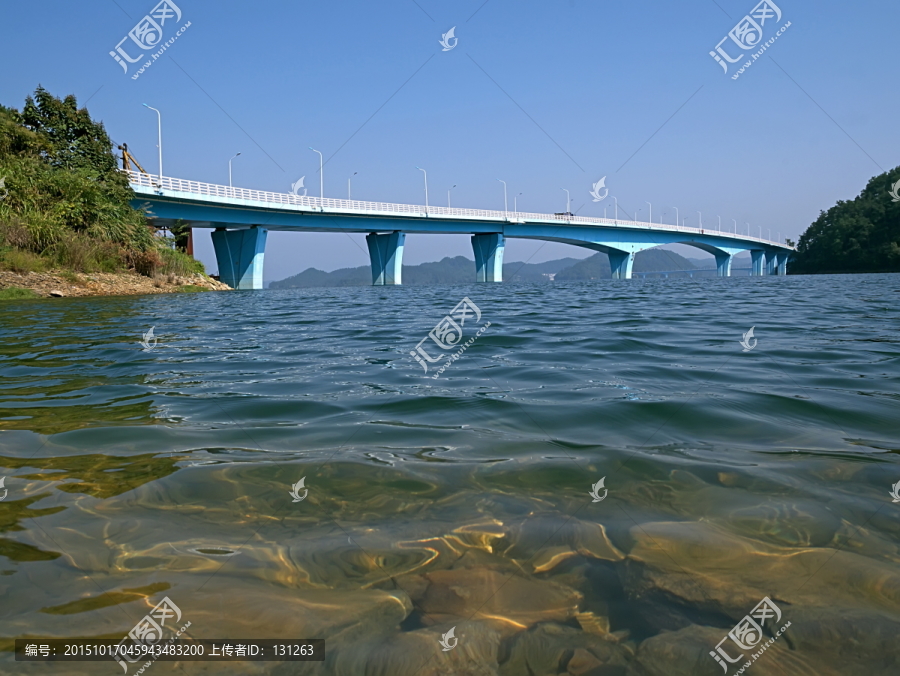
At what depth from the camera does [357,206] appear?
49844 millimetres

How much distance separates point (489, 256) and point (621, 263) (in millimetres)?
21308

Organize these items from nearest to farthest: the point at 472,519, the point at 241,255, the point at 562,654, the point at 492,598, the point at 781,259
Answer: the point at 562,654 → the point at 492,598 → the point at 472,519 → the point at 241,255 → the point at 781,259

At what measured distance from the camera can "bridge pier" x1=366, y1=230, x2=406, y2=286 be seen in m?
56.8

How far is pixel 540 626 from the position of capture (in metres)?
1.74

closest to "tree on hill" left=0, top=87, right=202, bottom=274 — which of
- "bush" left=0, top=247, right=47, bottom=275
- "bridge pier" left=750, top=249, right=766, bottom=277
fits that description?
"bush" left=0, top=247, right=47, bottom=275

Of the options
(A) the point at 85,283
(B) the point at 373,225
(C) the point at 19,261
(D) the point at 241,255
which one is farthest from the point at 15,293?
(B) the point at 373,225

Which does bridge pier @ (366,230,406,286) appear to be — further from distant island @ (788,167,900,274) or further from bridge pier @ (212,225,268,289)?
distant island @ (788,167,900,274)

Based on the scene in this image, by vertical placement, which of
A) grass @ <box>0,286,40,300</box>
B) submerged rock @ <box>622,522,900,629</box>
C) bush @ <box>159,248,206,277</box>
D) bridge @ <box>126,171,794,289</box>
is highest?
bridge @ <box>126,171,794,289</box>

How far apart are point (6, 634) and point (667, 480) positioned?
8.21 feet

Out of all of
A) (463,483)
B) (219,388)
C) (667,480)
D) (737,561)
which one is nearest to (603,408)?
(667,480)

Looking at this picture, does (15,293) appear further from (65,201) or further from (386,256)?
(386,256)

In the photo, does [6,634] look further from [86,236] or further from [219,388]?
[86,236]

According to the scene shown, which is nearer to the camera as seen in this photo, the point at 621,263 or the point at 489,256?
the point at 489,256

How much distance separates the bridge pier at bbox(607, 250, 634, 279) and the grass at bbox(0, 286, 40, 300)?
65554 mm
